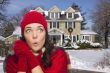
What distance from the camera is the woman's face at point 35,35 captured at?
264cm

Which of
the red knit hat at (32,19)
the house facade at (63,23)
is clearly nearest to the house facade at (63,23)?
the house facade at (63,23)

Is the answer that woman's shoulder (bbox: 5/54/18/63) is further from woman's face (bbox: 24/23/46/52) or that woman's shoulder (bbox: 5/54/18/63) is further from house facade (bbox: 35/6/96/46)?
house facade (bbox: 35/6/96/46)

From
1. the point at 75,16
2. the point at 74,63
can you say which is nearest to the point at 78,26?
the point at 75,16

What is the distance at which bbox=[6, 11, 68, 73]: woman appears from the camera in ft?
8.27

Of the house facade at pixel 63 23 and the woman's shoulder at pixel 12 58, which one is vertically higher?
the woman's shoulder at pixel 12 58

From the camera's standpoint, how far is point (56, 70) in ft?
8.70

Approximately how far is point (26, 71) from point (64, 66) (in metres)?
0.34

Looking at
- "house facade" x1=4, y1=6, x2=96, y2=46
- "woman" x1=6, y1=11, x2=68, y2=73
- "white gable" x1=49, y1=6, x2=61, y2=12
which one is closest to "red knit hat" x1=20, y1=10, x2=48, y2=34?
"woman" x1=6, y1=11, x2=68, y2=73

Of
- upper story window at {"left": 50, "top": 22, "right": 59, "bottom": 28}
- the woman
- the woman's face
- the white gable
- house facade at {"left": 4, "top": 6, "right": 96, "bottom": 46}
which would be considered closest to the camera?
the woman

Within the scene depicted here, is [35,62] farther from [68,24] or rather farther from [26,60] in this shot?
[68,24]

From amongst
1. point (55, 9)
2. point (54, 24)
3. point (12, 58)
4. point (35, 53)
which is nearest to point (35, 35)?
point (35, 53)

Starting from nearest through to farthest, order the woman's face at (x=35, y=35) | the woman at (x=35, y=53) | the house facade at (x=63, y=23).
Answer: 1. the woman at (x=35, y=53)
2. the woman's face at (x=35, y=35)
3. the house facade at (x=63, y=23)

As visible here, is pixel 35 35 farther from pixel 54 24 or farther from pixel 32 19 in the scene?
pixel 54 24

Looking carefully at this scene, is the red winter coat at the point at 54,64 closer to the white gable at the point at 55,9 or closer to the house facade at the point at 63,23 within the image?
the house facade at the point at 63,23
